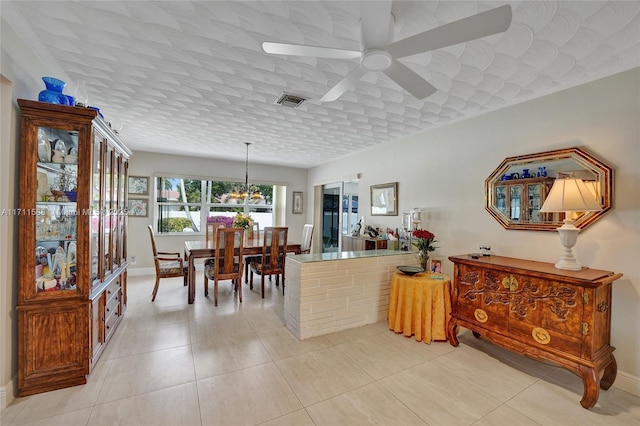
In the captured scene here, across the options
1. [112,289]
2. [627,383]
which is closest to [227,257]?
[112,289]

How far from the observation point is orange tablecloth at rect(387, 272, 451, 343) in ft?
9.08

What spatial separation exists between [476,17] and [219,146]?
174 inches

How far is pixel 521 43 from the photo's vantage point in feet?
6.02

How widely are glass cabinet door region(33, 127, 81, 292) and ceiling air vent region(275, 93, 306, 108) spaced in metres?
1.72

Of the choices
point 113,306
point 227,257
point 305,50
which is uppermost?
point 305,50

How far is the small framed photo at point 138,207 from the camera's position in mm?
5348

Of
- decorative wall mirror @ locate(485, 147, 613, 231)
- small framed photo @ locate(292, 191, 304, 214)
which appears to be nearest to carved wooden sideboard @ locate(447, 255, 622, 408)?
decorative wall mirror @ locate(485, 147, 613, 231)

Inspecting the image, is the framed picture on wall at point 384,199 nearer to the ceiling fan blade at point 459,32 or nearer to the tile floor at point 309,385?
the tile floor at point 309,385

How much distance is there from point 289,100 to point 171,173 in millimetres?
3938

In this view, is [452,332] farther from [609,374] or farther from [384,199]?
[384,199]

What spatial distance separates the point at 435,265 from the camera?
11.3 feet

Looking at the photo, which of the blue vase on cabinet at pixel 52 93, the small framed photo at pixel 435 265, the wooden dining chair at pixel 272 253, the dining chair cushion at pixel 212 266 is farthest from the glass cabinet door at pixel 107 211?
the small framed photo at pixel 435 265

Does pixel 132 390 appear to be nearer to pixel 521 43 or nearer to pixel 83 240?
pixel 83 240

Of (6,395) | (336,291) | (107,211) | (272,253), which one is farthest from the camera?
(272,253)
